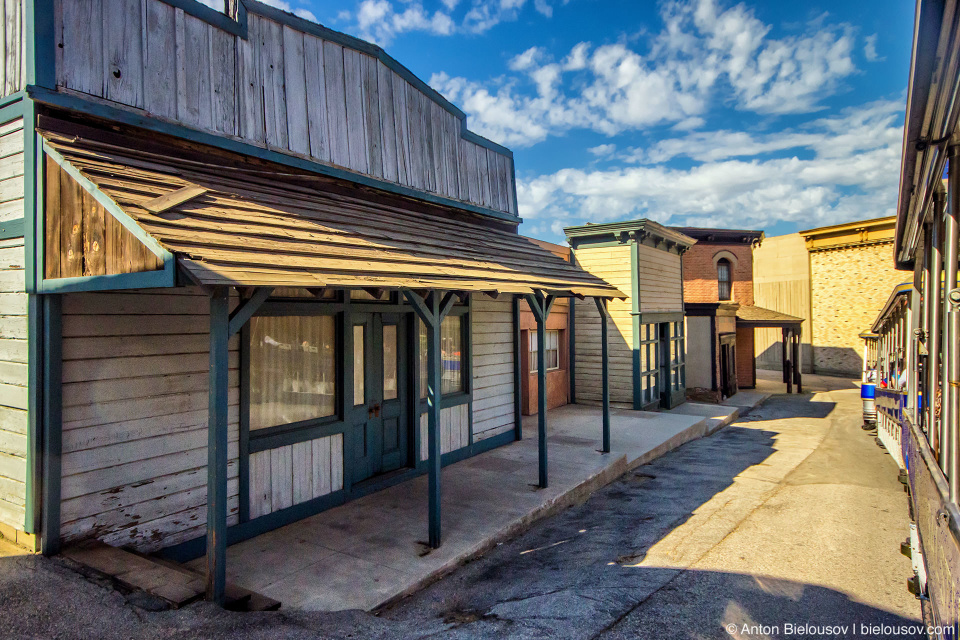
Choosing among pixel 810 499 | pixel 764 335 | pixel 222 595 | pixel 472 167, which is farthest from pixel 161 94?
pixel 764 335

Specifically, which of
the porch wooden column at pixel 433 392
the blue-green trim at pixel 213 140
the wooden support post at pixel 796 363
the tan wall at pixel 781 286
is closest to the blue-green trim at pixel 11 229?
the blue-green trim at pixel 213 140

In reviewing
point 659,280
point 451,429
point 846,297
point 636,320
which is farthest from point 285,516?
point 846,297

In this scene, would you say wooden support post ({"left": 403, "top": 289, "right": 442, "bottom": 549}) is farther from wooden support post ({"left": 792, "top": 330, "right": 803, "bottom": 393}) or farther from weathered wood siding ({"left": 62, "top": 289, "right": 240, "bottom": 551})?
wooden support post ({"left": 792, "top": 330, "right": 803, "bottom": 393})

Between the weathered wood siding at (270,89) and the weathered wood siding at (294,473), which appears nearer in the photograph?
the weathered wood siding at (270,89)

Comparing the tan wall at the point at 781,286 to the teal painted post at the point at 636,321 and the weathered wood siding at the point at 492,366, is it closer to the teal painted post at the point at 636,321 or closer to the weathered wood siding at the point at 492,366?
the teal painted post at the point at 636,321

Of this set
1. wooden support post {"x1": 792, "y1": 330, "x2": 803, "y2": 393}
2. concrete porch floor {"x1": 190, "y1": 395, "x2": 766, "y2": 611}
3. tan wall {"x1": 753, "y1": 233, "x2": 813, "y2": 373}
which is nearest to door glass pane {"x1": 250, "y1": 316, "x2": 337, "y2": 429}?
concrete porch floor {"x1": 190, "y1": 395, "x2": 766, "y2": 611}

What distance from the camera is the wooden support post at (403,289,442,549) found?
18.6 feet

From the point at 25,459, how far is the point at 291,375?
2.44 meters

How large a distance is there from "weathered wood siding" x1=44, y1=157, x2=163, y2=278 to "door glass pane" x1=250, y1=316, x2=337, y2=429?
1.81 m

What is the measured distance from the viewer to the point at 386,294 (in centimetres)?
762

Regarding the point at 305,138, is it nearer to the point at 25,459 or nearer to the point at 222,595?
the point at 25,459

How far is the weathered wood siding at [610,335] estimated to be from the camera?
49.9 ft

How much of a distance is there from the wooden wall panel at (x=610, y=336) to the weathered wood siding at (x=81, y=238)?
12.9 metres

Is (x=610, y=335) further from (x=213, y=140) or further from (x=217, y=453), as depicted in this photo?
(x=217, y=453)
